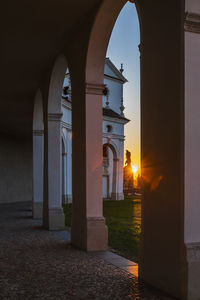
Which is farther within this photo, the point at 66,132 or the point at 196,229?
the point at 66,132

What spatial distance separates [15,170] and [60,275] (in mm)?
20718

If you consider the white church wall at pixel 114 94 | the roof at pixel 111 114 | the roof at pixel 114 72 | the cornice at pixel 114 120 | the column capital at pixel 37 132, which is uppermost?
the roof at pixel 114 72

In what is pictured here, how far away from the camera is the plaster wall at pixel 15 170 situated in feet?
79.4

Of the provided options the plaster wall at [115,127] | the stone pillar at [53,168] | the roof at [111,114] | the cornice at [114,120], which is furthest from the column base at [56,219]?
the roof at [111,114]

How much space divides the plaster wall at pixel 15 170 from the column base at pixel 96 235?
17500mm

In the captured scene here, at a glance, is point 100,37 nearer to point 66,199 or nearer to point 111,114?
point 66,199

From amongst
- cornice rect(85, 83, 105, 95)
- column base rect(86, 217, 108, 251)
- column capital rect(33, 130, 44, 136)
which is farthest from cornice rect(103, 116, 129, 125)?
column base rect(86, 217, 108, 251)

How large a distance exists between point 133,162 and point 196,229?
140ft

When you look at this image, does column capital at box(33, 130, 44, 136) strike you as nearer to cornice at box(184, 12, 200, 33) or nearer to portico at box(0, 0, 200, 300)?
portico at box(0, 0, 200, 300)

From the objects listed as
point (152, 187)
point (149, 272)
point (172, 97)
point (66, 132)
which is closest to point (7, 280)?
point (149, 272)

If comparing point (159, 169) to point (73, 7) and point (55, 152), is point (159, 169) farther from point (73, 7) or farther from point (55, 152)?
point (55, 152)

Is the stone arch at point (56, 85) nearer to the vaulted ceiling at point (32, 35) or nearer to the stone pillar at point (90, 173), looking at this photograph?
Answer: the vaulted ceiling at point (32, 35)

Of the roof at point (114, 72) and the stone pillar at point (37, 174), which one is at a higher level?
the roof at point (114, 72)

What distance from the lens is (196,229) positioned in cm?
425
